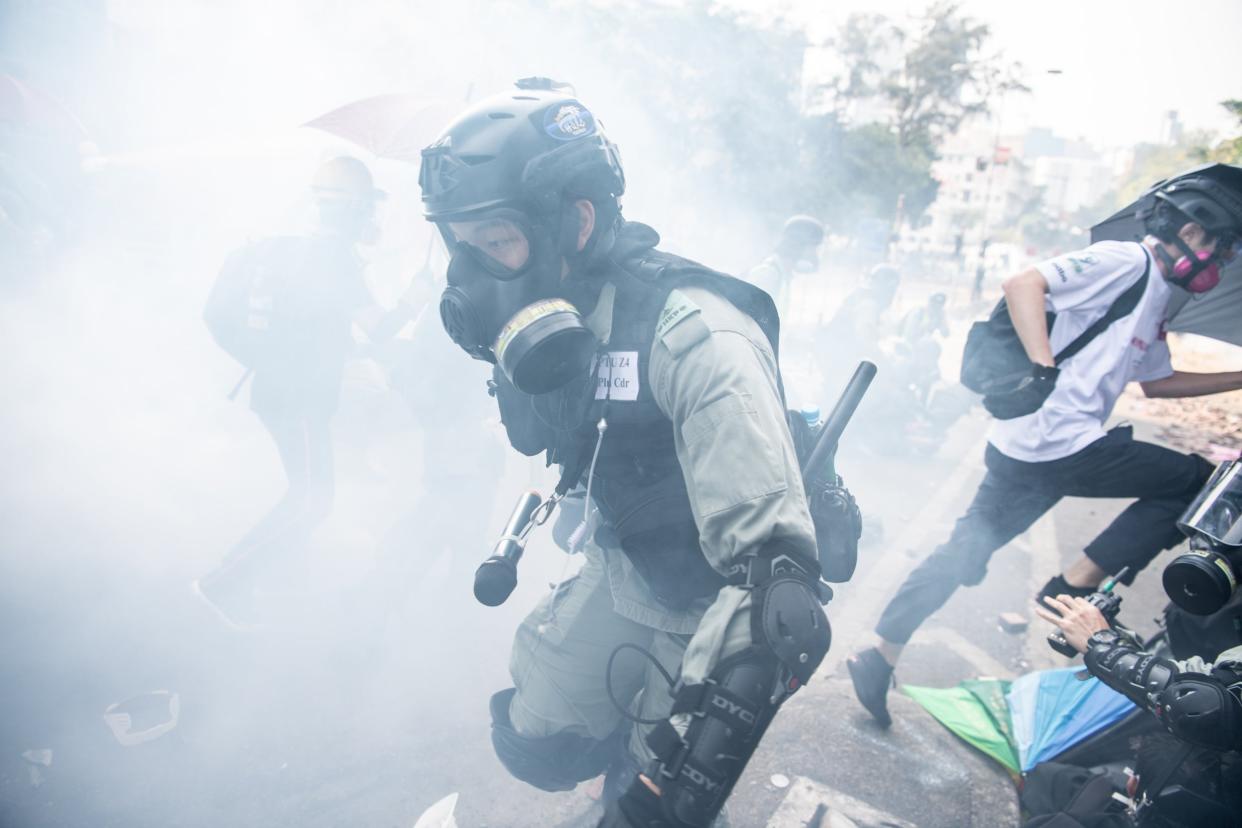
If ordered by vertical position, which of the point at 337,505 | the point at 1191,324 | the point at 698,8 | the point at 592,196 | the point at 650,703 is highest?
the point at 698,8

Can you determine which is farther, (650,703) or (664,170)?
(664,170)

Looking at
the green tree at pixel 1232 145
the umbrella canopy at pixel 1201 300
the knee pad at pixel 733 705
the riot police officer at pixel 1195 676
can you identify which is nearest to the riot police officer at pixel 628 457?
the knee pad at pixel 733 705

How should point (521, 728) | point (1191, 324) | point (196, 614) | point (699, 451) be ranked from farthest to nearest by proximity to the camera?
point (196, 614)
point (1191, 324)
point (521, 728)
point (699, 451)

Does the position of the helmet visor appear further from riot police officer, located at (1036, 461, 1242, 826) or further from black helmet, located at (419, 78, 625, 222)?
riot police officer, located at (1036, 461, 1242, 826)

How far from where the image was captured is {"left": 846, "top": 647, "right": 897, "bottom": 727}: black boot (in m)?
2.97

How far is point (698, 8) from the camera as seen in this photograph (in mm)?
12203

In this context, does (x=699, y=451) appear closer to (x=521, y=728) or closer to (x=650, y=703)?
(x=650, y=703)

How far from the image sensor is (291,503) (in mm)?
3750

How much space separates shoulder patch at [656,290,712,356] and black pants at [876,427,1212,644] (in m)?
1.90

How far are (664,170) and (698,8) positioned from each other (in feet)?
9.65

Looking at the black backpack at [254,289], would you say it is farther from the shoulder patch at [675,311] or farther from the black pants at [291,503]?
the shoulder patch at [675,311]

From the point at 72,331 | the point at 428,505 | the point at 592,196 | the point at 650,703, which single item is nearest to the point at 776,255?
the point at 428,505

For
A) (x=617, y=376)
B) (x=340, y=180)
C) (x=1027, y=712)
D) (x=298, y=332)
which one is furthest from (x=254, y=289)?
(x=1027, y=712)

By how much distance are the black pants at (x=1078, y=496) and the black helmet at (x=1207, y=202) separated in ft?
2.52
